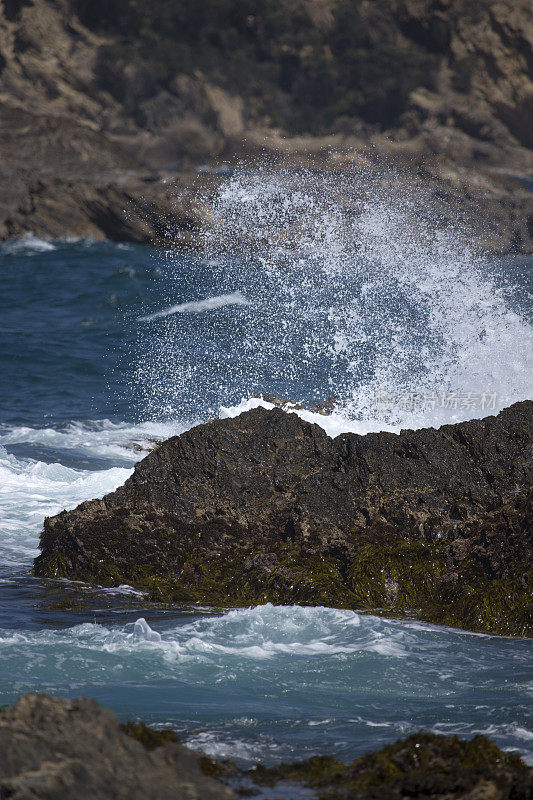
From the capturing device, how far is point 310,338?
15.1m

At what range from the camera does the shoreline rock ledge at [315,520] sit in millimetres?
5035

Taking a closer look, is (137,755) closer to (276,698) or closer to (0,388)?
(276,698)

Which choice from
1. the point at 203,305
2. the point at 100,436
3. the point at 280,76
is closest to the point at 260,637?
the point at 100,436

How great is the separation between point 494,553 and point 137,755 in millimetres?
3054

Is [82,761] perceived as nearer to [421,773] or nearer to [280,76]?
[421,773]

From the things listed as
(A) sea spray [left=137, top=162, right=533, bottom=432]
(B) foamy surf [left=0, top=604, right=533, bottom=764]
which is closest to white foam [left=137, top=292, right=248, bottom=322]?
(A) sea spray [left=137, top=162, right=533, bottom=432]

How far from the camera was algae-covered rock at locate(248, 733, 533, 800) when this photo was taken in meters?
2.43

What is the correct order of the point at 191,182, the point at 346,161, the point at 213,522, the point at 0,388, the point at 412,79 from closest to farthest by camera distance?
the point at 213,522 → the point at 0,388 → the point at 191,182 → the point at 346,161 → the point at 412,79

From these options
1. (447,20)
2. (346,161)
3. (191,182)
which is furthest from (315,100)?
(191,182)

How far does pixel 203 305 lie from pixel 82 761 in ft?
51.4

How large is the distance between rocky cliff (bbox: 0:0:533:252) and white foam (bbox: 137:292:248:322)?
41.8 metres

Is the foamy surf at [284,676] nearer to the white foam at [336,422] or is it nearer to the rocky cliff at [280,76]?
the white foam at [336,422]

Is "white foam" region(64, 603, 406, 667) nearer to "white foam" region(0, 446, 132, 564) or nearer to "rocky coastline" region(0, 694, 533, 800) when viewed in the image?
"rocky coastline" region(0, 694, 533, 800)

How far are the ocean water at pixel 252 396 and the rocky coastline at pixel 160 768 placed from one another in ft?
1.42
